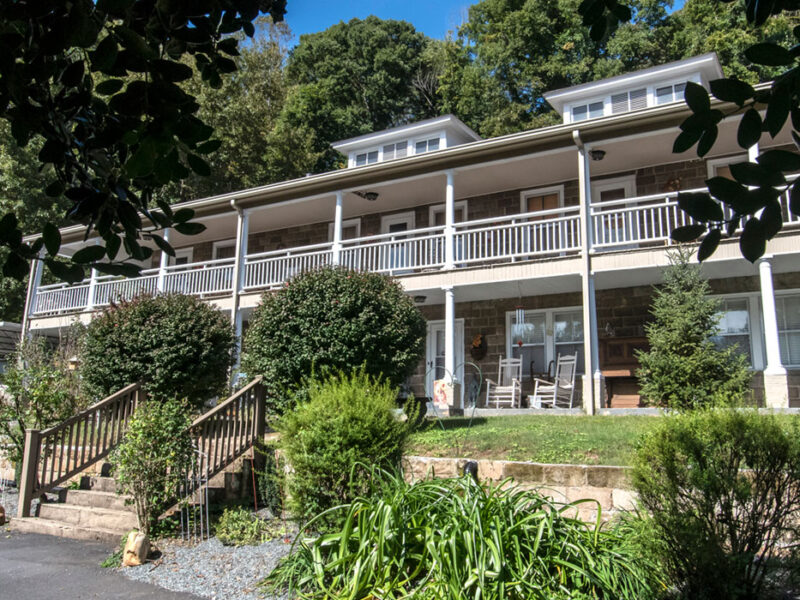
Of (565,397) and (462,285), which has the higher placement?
(462,285)

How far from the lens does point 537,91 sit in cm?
3131

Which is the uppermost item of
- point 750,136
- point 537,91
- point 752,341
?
point 537,91

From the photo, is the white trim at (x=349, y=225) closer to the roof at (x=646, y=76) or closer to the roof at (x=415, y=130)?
the roof at (x=415, y=130)

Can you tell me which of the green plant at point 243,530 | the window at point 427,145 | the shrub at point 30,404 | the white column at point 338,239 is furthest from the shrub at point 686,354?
the window at point 427,145

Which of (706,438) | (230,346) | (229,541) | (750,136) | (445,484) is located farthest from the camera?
(230,346)

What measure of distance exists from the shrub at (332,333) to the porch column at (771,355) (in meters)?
5.54

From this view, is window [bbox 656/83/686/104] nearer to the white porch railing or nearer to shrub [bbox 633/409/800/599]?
the white porch railing

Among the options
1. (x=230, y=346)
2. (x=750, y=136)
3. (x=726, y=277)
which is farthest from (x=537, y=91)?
(x=750, y=136)

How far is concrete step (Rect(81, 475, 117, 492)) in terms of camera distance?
336 inches

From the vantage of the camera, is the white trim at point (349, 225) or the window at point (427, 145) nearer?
the white trim at point (349, 225)

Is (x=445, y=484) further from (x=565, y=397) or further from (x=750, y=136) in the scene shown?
(x=565, y=397)

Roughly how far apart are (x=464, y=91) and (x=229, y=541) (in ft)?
94.3

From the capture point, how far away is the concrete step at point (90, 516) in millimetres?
7293

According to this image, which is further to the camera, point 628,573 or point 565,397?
point 565,397
